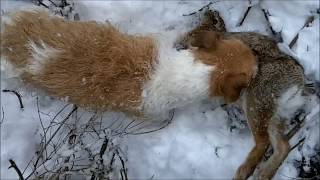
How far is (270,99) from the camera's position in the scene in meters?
3.55

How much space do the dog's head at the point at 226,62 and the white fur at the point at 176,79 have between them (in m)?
0.06

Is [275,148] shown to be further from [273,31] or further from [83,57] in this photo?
[83,57]

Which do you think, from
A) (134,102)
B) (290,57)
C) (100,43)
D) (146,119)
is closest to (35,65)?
(100,43)

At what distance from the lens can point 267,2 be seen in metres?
4.37

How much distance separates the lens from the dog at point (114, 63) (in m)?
3.53

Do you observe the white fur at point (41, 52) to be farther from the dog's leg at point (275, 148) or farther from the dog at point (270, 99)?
the dog's leg at point (275, 148)

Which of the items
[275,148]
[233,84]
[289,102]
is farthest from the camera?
[275,148]

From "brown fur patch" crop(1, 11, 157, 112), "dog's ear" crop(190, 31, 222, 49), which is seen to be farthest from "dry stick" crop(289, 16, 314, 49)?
"brown fur patch" crop(1, 11, 157, 112)

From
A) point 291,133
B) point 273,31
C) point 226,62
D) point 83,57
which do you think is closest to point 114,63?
point 83,57

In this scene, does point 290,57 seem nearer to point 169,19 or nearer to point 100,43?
point 169,19

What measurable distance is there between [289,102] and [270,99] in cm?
Result: 15

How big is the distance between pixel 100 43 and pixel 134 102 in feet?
1.67

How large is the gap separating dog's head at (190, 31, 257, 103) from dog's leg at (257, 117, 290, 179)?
35cm

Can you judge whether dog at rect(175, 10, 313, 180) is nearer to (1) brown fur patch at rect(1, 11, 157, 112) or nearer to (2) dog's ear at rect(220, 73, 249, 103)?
(2) dog's ear at rect(220, 73, 249, 103)
